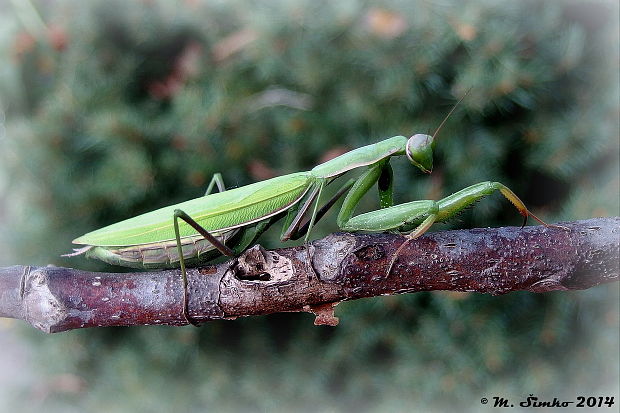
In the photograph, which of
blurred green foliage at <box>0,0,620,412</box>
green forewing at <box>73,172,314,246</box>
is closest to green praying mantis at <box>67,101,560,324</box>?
green forewing at <box>73,172,314,246</box>

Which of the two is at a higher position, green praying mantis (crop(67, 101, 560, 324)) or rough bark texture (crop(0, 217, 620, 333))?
green praying mantis (crop(67, 101, 560, 324))

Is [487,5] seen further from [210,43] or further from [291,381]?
[291,381]

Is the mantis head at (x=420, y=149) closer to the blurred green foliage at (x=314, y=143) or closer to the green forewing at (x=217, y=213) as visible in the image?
the green forewing at (x=217, y=213)

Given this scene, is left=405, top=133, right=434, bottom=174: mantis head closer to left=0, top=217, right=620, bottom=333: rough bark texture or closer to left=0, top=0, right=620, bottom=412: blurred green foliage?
left=0, top=217, right=620, bottom=333: rough bark texture

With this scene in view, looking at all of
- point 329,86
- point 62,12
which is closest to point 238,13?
point 329,86

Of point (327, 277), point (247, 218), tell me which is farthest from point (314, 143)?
point (327, 277)

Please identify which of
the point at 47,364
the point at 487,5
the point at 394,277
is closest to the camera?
the point at 394,277
